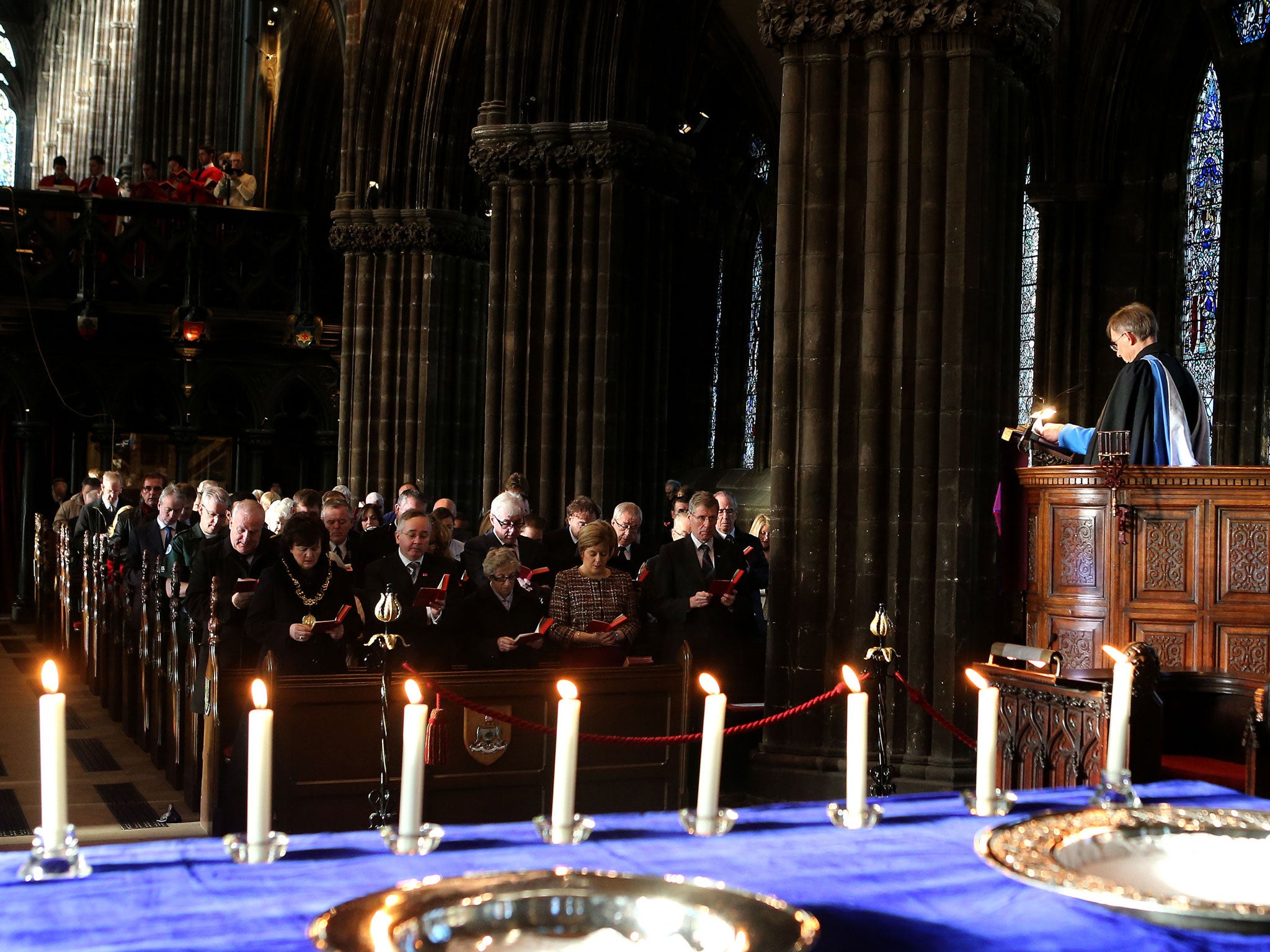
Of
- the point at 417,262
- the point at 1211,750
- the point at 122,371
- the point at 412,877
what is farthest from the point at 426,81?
the point at 412,877

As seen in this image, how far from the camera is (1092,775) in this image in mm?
5582

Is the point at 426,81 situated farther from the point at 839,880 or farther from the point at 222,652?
the point at 839,880

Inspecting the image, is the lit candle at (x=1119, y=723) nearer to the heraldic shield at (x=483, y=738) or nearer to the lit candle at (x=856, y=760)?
the lit candle at (x=856, y=760)

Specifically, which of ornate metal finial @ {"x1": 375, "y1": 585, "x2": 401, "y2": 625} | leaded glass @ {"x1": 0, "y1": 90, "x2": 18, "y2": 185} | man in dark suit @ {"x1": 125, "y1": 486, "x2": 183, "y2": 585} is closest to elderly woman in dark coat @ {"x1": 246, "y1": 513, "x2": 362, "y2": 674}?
ornate metal finial @ {"x1": 375, "y1": 585, "x2": 401, "y2": 625}

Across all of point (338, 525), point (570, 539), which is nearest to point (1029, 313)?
point (570, 539)

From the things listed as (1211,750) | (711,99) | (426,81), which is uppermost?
(711,99)

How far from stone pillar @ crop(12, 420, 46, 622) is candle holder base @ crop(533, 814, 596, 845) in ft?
57.5

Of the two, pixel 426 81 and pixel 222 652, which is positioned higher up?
pixel 426 81

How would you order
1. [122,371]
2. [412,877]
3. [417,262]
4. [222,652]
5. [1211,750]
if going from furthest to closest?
1. [122,371]
2. [417,262]
3. [222,652]
4. [1211,750]
5. [412,877]

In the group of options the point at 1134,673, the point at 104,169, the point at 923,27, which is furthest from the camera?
the point at 104,169

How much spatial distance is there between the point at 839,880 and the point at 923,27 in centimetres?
641

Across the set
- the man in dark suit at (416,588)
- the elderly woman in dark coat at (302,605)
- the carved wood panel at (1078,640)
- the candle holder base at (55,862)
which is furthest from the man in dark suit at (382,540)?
the candle holder base at (55,862)

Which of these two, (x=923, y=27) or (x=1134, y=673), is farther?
(x=923, y=27)

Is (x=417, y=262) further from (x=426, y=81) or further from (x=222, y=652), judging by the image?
(x=222, y=652)
